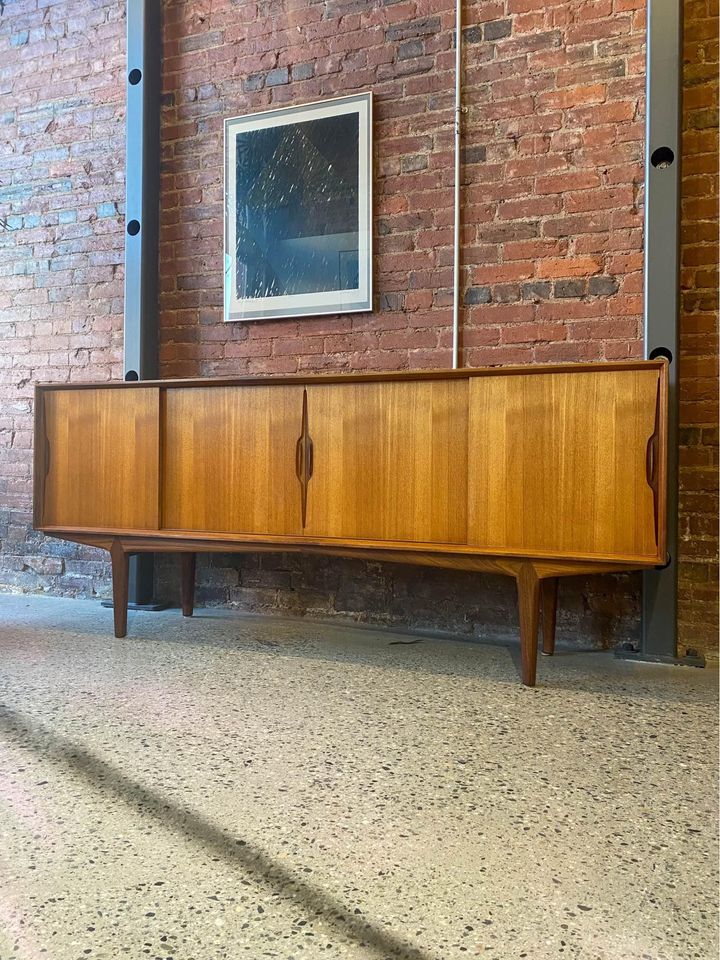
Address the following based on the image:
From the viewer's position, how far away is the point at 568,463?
1966mm

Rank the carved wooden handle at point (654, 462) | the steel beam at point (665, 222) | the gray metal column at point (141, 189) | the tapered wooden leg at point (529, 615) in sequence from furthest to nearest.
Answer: the gray metal column at point (141, 189) → the steel beam at point (665, 222) → the tapered wooden leg at point (529, 615) → the carved wooden handle at point (654, 462)

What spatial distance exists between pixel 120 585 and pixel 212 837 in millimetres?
1542

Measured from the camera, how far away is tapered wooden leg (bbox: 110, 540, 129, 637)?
2.52 m

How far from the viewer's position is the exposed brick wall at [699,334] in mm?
2305

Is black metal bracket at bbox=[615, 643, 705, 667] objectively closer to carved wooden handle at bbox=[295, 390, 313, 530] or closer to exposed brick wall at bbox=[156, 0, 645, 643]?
exposed brick wall at bbox=[156, 0, 645, 643]

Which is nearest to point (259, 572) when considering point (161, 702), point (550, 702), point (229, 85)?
point (161, 702)

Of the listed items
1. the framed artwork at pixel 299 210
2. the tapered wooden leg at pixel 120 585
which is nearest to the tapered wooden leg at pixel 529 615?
the framed artwork at pixel 299 210

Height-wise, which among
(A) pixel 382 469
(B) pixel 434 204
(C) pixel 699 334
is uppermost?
(B) pixel 434 204

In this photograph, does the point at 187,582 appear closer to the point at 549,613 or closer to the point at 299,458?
the point at 299,458

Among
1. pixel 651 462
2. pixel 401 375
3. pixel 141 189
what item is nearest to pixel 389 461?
pixel 401 375

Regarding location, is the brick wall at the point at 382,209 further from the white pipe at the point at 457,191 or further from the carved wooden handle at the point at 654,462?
the carved wooden handle at the point at 654,462

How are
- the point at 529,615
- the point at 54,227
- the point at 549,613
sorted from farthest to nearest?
the point at 54,227
the point at 549,613
the point at 529,615

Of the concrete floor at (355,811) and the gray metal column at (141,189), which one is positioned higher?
the gray metal column at (141,189)

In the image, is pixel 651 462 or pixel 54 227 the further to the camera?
pixel 54 227
